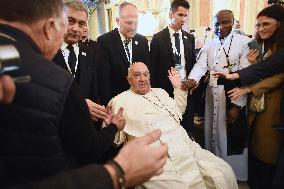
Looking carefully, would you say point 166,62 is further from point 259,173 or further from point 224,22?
point 259,173

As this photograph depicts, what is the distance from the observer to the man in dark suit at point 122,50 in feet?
12.3

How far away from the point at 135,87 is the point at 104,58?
0.73 metres

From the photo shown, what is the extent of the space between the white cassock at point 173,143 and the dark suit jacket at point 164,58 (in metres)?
0.85

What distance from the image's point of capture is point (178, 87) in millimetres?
3467

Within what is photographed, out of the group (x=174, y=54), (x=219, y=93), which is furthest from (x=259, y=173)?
(x=174, y=54)

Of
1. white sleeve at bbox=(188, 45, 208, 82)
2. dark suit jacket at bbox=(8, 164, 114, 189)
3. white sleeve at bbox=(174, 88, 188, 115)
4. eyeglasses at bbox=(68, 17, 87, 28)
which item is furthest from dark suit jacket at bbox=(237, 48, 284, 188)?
dark suit jacket at bbox=(8, 164, 114, 189)

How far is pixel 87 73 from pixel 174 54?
1.76m

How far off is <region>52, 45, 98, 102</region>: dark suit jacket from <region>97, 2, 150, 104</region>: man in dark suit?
50 cm

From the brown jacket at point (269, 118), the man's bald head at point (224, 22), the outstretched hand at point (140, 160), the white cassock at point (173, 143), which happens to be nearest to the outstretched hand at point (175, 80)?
the white cassock at point (173, 143)

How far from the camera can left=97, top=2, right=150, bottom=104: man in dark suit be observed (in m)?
3.74

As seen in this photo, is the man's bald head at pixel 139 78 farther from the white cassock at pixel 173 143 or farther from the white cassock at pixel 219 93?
the white cassock at pixel 219 93

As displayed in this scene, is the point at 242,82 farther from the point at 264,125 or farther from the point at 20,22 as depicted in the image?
the point at 20,22

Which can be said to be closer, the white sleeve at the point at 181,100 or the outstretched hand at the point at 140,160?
the outstretched hand at the point at 140,160

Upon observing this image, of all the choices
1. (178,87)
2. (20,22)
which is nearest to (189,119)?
(178,87)
